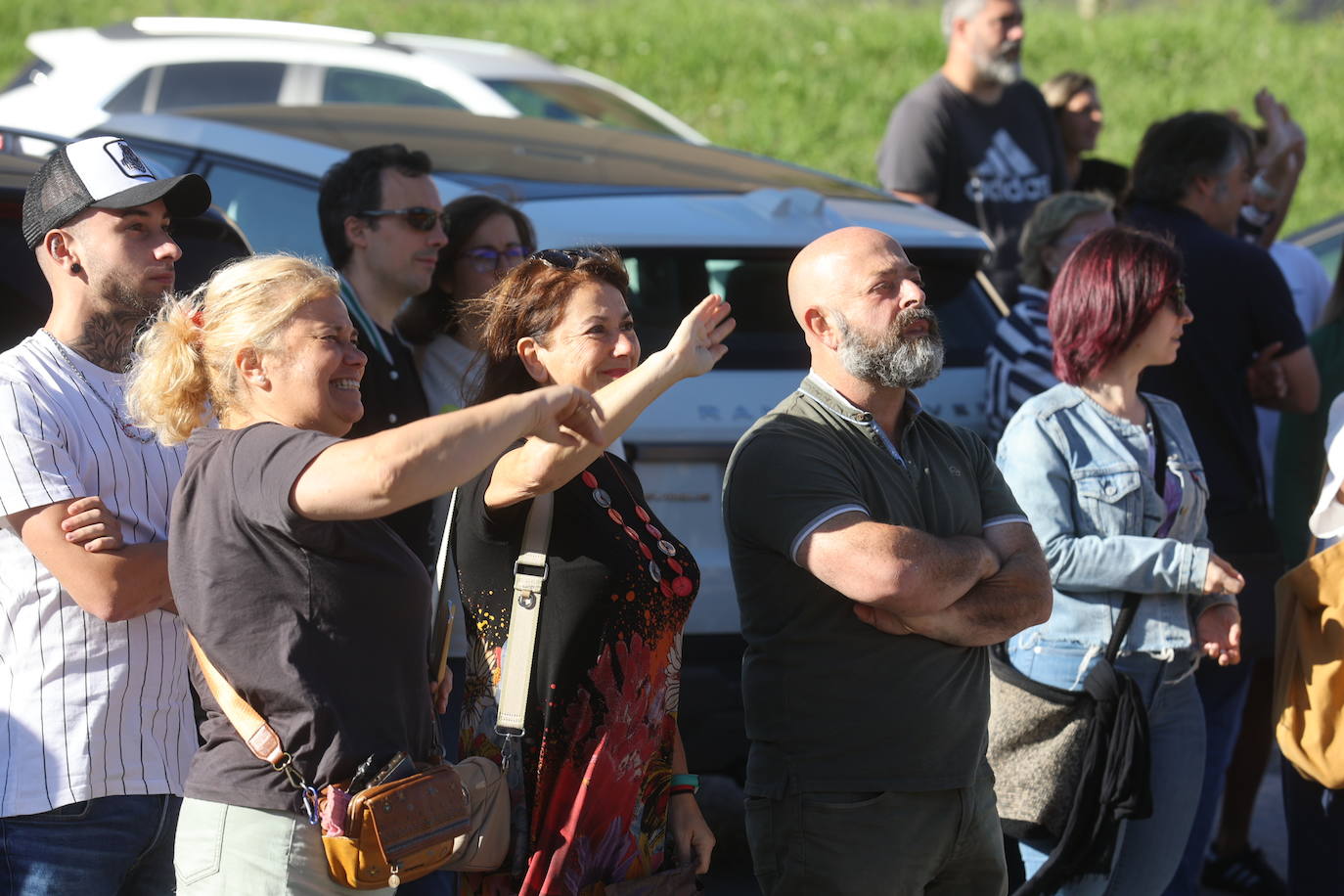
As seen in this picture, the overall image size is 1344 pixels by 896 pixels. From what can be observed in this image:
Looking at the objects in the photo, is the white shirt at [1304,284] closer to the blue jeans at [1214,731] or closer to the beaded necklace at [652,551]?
the blue jeans at [1214,731]

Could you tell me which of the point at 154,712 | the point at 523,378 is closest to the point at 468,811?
the point at 154,712

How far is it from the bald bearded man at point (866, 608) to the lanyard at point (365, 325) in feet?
3.70

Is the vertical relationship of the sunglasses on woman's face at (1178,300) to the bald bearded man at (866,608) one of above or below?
above

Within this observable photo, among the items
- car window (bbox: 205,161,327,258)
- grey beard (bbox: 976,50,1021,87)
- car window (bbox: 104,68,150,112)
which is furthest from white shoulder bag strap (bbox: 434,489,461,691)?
car window (bbox: 104,68,150,112)

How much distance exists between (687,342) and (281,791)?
977mm

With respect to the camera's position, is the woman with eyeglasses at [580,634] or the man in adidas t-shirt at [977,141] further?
the man in adidas t-shirt at [977,141]

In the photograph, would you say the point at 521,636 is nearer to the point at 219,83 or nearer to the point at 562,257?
the point at 562,257

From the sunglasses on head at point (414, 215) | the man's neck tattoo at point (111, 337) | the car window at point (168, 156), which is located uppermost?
the sunglasses on head at point (414, 215)

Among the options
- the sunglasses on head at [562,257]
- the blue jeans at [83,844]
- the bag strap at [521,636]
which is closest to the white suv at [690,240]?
the sunglasses on head at [562,257]

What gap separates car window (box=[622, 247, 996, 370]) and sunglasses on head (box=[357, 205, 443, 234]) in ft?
2.40

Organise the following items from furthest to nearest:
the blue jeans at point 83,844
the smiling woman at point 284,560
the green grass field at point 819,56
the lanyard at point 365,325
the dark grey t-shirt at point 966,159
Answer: the green grass field at point 819,56
the dark grey t-shirt at point 966,159
the lanyard at point 365,325
the blue jeans at point 83,844
the smiling woman at point 284,560

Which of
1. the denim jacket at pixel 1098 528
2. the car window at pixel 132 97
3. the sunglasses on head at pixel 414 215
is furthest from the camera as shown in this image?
the car window at pixel 132 97

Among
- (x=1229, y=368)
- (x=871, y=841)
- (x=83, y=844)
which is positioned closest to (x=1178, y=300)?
(x=1229, y=368)

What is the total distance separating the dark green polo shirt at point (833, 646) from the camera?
316 centimetres
